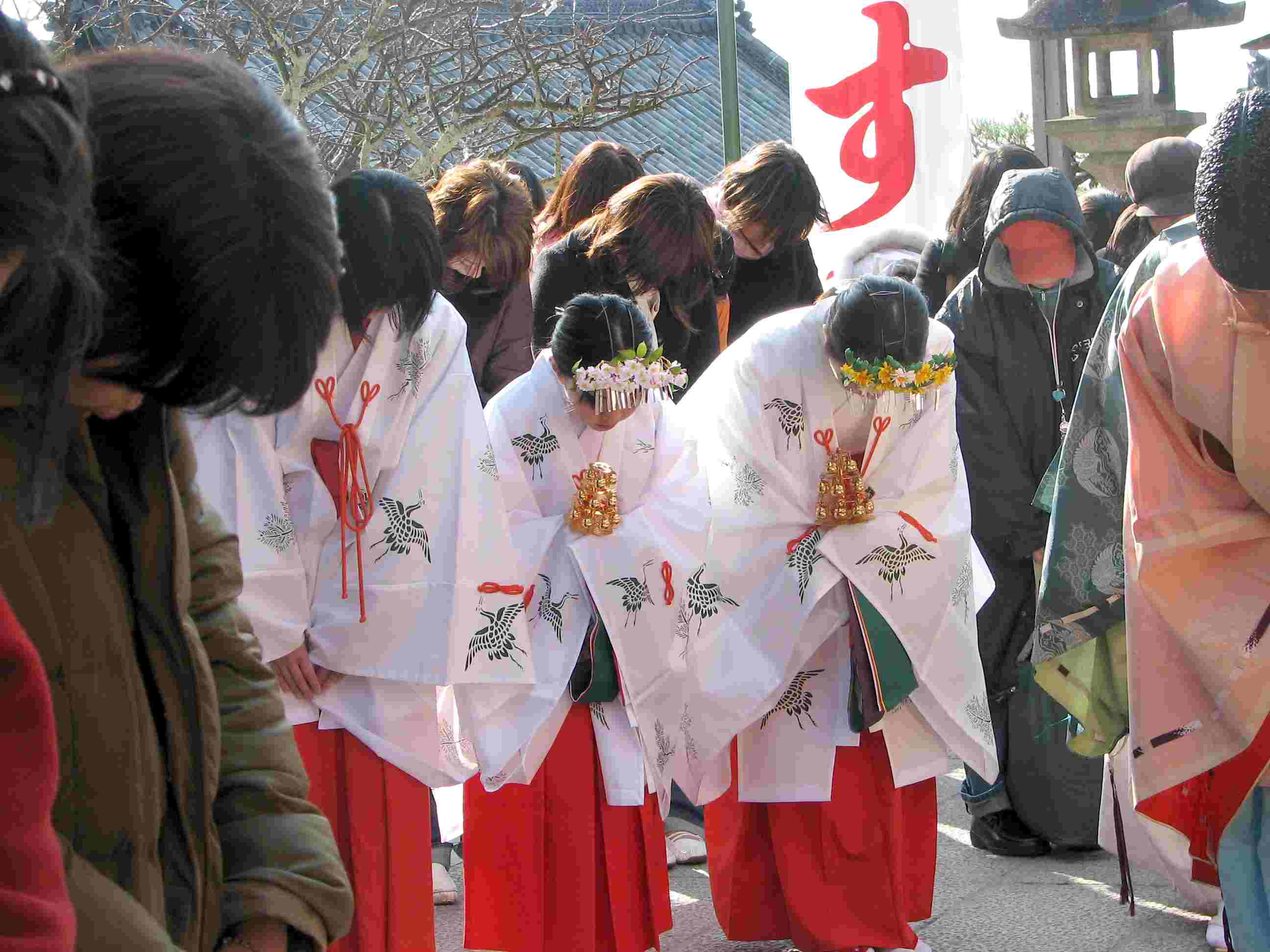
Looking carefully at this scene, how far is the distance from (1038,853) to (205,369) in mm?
3991

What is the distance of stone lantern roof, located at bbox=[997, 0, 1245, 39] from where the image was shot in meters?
13.4

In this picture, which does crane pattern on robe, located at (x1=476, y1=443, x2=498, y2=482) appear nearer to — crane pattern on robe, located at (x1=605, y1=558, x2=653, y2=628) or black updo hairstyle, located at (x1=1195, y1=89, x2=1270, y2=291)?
crane pattern on robe, located at (x1=605, y1=558, x2=653, y2=628)

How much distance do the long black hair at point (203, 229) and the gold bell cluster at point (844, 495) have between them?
2669mm

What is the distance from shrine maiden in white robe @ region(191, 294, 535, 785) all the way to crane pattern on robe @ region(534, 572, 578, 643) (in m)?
0.22

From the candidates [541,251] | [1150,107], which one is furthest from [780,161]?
[1150,107]

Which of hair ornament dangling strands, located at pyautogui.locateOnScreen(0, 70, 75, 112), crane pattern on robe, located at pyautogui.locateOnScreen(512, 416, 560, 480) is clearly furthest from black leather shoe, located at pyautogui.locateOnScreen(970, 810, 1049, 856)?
hair ornament dangling strands, located at pyautogui.locateOnScreen(0, 70, 75, 112)

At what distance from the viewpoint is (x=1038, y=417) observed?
4.56 meters

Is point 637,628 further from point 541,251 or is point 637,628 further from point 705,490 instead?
point 541,251

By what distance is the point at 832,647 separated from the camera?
386 centimetres

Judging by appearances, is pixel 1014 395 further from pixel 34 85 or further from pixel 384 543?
pixel 34 85

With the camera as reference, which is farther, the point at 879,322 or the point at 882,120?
the point at 882,120

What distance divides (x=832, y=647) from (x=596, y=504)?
2.59ft

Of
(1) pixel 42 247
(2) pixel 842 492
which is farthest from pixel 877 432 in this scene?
(1) pixel 42 247

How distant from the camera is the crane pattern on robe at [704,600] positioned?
12.6ft
